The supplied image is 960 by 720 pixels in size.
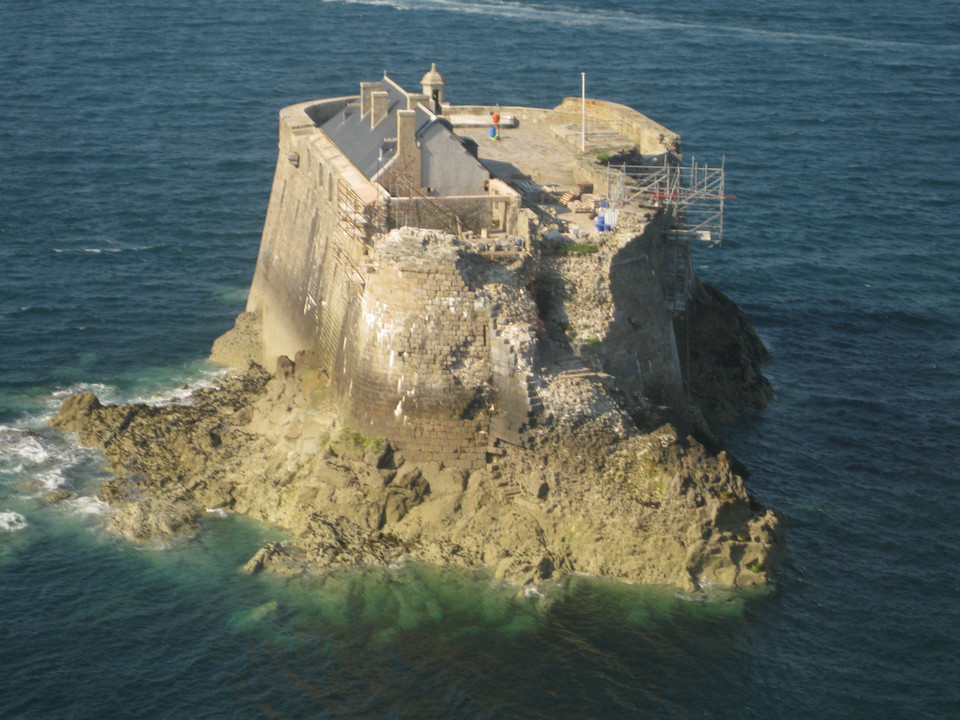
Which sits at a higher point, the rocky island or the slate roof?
the slate roof

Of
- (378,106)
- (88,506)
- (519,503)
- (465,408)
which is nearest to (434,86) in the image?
(378,106)

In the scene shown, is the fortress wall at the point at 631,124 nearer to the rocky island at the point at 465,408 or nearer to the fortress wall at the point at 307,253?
the rocky island at the point at 465,408

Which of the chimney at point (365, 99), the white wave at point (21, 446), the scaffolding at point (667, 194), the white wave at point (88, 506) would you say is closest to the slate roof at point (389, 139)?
the chimney at point (365, 99)

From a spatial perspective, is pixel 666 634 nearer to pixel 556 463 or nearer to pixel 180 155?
pixel 556 463

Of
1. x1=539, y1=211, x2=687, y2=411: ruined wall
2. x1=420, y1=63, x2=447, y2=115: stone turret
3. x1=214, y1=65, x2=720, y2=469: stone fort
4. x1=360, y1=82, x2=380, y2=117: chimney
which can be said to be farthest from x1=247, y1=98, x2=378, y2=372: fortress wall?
x1=539, y1=211, x2=687, y2=411: ruined wall

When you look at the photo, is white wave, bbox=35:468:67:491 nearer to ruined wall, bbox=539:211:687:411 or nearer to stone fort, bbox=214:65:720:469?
stone fort, bbox=214:65:720:469

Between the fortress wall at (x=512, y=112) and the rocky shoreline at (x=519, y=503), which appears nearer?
the rocky shoreline at (x=519, y=503)
